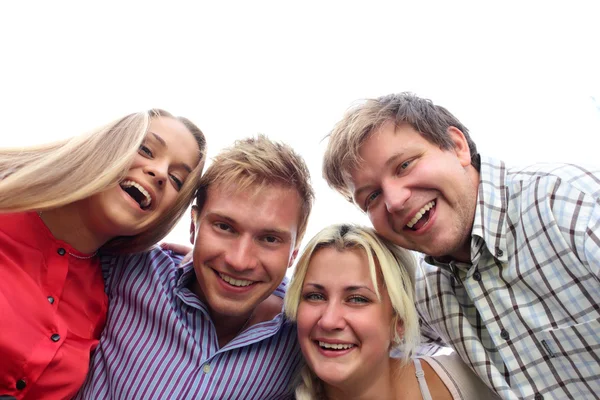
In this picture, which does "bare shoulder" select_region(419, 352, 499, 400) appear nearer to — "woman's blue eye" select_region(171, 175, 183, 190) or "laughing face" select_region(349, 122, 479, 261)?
"laughing face" select_region(349, 122, 479, 261)

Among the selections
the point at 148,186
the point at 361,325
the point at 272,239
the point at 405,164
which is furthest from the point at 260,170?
the point at 361,325

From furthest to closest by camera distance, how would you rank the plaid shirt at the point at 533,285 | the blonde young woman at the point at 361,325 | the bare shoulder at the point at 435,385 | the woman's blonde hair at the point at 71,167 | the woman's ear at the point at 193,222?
1. the woman's ear at the point at 193,222
2. the bare shoulder at the point at 435,385
3. the blonde young woman at the point at 361,325
4. the woman's blonde hair at the point at 71,167
5. the plaid shirt at the point at 533,285

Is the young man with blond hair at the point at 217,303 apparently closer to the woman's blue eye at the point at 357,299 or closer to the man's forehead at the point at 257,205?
the man's forehead at the point at 257,205

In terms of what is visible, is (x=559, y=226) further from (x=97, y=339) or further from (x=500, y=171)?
(x=97, y=339)

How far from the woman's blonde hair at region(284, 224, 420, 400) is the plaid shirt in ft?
0.50

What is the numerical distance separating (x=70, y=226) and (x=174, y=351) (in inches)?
19.8

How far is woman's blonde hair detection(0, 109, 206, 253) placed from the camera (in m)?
1.19

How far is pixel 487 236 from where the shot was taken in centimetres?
125

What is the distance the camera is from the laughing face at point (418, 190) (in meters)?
1.31

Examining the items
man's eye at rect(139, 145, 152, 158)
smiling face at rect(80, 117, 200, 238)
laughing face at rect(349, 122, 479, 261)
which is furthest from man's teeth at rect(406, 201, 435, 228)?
man's eye at rect(139, 145, 152, 158)

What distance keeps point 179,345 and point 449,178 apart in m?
0.99

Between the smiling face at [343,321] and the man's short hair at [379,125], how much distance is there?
0.32 m

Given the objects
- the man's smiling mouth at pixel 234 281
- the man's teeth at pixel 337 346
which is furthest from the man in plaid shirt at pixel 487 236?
the man's smiling mouth at pixel 234 281

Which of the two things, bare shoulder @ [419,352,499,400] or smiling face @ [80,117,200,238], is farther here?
bare shoulder @ [419,352,499,400]
